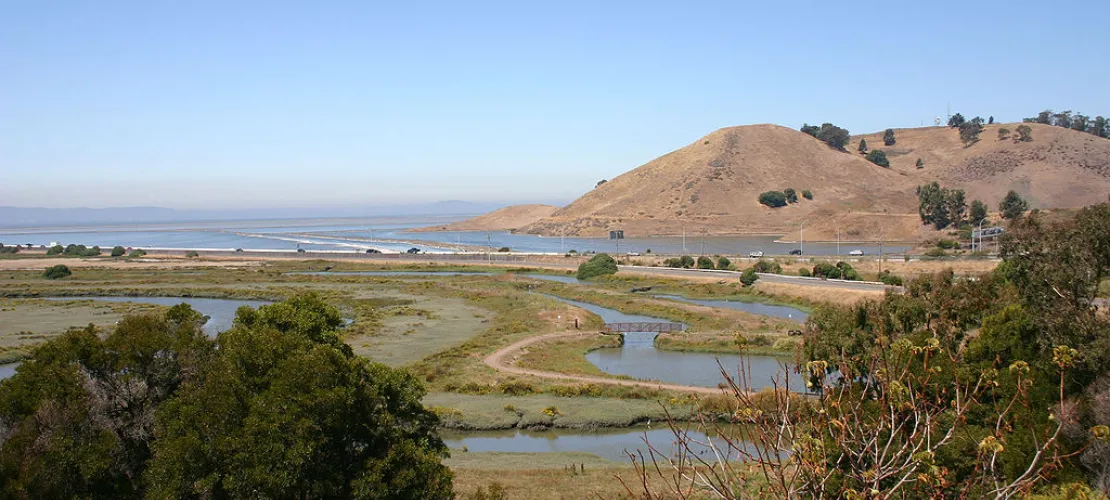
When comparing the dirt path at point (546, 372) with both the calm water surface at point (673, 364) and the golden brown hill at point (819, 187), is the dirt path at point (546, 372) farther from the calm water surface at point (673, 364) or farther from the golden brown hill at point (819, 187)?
the golden brown hill at point (819, 187)

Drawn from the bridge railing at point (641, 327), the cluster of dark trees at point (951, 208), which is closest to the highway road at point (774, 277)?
the bridge railing at point (641, 327)

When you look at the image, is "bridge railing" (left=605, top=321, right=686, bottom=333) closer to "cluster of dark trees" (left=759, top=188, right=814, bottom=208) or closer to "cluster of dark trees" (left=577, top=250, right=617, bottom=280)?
"cluster of dark trees" (left=577, top=250, right=617, bottom=280)

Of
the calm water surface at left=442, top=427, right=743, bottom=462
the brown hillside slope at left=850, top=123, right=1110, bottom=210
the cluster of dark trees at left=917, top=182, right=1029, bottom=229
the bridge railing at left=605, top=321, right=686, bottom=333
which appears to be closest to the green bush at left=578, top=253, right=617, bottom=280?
the bridge railing at left=605, top=321, right=686, bottom=333

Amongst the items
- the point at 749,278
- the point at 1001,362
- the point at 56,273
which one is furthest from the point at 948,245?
the point at 56,273

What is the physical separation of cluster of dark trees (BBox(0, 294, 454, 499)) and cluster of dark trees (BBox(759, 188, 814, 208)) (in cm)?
16064

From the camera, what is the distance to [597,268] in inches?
3287

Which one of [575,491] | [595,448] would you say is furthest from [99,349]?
[595,448]

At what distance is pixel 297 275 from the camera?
92.8 meters

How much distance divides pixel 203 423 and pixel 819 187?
599ft

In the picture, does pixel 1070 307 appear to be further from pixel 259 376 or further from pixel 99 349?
pixel 99 349

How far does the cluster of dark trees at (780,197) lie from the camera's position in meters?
171

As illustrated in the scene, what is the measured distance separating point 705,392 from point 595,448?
23.1ft

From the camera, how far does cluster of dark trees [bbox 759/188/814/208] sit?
17062cm

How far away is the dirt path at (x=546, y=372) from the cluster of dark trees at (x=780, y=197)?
431ft
